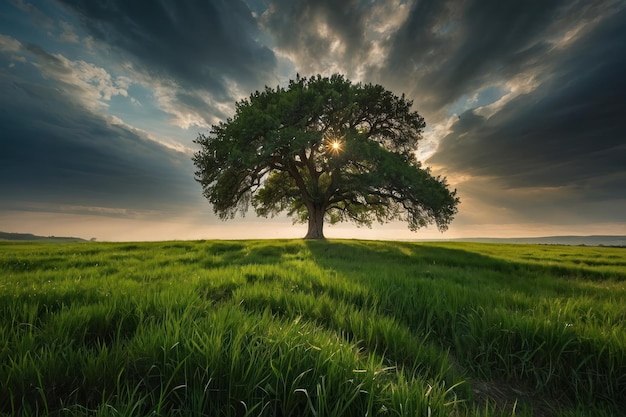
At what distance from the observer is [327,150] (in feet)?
78.3

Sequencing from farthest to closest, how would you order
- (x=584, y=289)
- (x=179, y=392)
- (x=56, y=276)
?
(x=584, y=289) → (x=56, y=276) → (x=179, y=392)

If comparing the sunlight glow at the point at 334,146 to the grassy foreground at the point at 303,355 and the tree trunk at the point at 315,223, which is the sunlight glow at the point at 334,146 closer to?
the tree trunk at the point at 315,223

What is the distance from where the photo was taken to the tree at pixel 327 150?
21.0 meters

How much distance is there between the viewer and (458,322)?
3.22 m

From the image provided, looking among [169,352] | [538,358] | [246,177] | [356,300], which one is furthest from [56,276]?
[246,177]

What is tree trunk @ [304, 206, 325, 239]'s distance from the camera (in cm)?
2579

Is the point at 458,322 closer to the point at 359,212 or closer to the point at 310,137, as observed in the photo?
the point at 310,137

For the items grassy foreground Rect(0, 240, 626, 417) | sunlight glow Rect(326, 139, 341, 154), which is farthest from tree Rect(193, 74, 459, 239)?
grassy foreground Rect(0, 240, 626, 417)

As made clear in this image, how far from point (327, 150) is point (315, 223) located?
7395 mm

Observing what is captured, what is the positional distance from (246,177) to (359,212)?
1530cm

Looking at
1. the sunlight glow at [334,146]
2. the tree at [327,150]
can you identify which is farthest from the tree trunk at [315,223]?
the sunlight glow at [334,146]

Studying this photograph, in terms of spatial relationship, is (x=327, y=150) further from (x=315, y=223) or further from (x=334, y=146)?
(x=315, y=223)

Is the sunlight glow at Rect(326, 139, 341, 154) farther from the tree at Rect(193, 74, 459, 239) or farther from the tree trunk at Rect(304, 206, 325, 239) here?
the tree trunk at Rect(304, 206, 325, 239)

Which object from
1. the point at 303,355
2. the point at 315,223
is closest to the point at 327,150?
the point at 315,223
